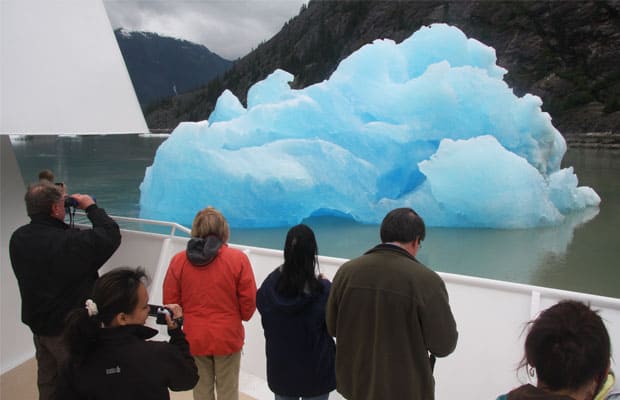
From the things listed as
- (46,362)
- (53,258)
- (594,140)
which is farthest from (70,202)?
(594,140)

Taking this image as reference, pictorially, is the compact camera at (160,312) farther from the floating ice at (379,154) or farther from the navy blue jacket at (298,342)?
the floating ice at (379,154)

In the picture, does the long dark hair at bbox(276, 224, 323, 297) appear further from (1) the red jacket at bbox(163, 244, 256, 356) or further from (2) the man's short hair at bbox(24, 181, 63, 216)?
(2) the man's short hair at bbox(24, 181, 63, 216)

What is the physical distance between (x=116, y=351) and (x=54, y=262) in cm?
70

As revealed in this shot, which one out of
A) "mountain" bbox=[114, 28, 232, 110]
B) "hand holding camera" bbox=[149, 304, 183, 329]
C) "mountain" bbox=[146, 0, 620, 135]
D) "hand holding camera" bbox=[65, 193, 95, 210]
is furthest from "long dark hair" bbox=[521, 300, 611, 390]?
"mountain" bbox=[114, 28, 232, 110]

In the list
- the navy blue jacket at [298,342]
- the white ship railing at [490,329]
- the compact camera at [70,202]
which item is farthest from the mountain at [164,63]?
the navy blue jacket at [298,342]

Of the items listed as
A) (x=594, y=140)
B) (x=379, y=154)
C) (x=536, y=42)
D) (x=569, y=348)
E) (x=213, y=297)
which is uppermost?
(x=536, y=42)

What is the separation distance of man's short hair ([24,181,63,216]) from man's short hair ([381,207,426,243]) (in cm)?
106

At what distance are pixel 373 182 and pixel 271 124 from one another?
78.0 inches

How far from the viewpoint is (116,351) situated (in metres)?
0.93

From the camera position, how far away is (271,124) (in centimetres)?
817

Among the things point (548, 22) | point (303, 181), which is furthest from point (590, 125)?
point (303, 181)

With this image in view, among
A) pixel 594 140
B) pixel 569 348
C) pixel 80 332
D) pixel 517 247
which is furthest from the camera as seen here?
pixel 594 140

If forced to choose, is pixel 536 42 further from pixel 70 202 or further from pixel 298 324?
pixel 298 324

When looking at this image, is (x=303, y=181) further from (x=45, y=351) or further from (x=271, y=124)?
(x=45, y=351)
